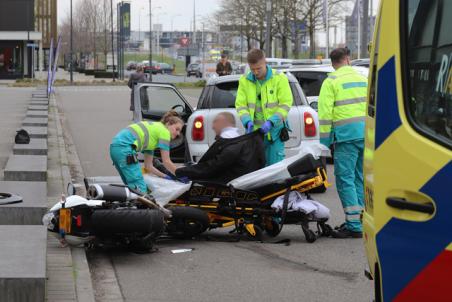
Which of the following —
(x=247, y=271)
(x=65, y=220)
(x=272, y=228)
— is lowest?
(x=247, y=271)

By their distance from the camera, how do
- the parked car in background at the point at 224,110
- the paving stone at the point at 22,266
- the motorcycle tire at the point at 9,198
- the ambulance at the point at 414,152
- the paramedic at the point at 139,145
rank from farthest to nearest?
the parked car in background at the point at 224,110 → the paramedic at the point at 139,145 → the motorcycle tire at the point at 9,198 → the paving stone at the point at 22,266 → the ambulance at the point at 414,152

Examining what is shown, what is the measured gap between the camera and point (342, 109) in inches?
359

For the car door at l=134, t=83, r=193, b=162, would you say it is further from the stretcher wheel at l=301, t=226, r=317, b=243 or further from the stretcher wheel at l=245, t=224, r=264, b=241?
the stretcher wheel at l=301, t=226, r=317, b=243

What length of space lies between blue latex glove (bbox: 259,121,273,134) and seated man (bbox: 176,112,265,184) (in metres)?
0.16

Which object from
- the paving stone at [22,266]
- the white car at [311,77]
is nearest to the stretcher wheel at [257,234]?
the paving stone at [22,266]

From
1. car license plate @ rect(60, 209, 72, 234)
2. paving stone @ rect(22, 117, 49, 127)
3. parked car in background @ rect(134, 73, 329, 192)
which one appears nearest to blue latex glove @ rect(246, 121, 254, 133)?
car license plate @ rect(60, 209, 72, 234)

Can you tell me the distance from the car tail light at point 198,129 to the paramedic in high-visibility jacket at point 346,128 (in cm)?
433

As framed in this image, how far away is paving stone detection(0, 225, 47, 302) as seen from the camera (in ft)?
18.7

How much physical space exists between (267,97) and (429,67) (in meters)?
5.64

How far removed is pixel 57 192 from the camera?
12367mm

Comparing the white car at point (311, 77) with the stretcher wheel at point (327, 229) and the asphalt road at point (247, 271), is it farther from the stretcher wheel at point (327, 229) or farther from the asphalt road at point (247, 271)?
the stretcher wheel at point (327, 229)

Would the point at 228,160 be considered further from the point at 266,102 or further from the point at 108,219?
the point at 108,219

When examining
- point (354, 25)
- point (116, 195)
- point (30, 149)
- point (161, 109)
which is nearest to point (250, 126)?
point (116, 195)

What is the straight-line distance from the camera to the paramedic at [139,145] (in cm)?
916
